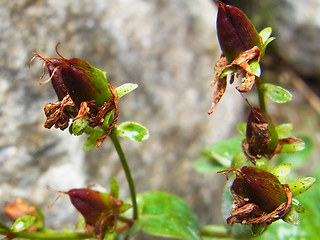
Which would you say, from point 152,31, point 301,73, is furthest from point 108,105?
point 301,73

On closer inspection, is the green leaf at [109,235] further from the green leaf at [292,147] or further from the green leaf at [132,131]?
the green leaf at [292,147]

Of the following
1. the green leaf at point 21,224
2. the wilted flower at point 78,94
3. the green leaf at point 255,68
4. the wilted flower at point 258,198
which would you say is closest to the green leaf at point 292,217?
the wilted flower at point 258,198

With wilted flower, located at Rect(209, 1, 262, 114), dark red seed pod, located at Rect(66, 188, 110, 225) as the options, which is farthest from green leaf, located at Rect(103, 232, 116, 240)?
wilted flower, located at Rect(209, 1, 262, 114)

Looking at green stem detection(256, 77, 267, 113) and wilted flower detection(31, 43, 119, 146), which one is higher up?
wilted flower detection(31, 43, 119, 146)

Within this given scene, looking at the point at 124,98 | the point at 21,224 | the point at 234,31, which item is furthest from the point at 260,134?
the point at 124,98

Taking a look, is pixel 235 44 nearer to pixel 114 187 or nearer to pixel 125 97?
pixel 114 187

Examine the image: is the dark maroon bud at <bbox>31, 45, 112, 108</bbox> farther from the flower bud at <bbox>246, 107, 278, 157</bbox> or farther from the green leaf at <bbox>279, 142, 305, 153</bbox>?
the green leaf at <bbox>279, 142, 305, 153</bbox>

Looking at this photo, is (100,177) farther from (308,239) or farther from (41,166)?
(308,239)
